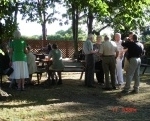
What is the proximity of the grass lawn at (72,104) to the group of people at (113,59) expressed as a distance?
46 cm

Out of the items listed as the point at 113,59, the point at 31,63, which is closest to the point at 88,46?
the point at 113,59

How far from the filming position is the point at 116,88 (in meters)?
12.9

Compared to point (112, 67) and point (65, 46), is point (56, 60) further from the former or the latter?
point (65, 46)

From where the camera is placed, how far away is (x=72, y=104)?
9.95 m

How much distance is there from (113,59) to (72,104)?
2955 mm

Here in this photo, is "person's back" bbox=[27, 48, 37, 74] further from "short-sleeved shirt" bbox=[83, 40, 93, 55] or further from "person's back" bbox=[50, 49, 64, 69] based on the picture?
"short-sleeved shirt" bbox=[83, 40, 93, 55]

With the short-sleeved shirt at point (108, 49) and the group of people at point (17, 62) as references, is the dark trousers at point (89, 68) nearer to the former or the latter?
the short-sleeved shirt at point (108, 49)

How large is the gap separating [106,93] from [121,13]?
5.53 m

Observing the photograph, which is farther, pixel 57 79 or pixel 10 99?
pixel 57 79

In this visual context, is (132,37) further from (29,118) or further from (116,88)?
(29,118)

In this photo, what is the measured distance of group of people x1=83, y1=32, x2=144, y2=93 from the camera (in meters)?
11.8

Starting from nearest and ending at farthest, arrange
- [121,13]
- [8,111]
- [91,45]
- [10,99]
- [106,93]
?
[8,111]
[10,99]
[106,93]
[91,45]
[121,13]

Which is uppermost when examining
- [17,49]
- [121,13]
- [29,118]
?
[121,13]

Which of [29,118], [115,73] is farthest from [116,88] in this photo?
[29,118]
